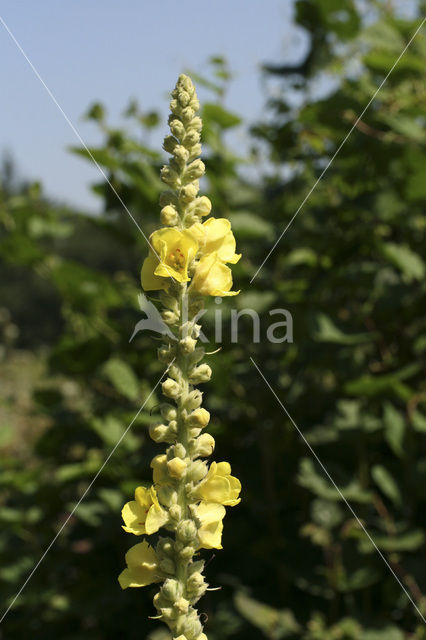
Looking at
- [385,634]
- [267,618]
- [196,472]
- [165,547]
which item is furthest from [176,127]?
[385,634]

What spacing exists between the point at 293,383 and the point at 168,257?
219 centimetres

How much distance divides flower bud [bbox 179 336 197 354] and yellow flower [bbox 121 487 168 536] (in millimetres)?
236

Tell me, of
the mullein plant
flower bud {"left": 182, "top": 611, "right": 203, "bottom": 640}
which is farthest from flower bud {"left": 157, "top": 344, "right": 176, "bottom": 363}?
flower bud {"left": 182, "top": 611, "right": 203, "bottom": 640}

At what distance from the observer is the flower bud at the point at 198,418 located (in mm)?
1101

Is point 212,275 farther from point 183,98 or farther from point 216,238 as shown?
point 183,98

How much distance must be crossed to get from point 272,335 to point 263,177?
3.81 feet

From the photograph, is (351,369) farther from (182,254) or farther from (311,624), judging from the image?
(182,254)

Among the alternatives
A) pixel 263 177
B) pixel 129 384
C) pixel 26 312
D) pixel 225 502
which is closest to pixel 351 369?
pixel 129 384

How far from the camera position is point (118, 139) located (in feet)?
11.0

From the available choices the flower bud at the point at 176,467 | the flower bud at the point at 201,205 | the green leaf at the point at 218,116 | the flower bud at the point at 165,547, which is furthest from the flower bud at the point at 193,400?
the green leaf at the point at 218,116

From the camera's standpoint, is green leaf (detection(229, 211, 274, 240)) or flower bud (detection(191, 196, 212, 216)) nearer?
flower bud (detection(191, 196, 212, 216))

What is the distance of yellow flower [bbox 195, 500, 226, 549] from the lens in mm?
1091

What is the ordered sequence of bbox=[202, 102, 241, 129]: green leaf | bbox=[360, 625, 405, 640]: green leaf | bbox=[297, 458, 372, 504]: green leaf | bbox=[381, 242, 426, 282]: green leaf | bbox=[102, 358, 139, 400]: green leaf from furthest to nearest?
bbox=[202, 102, 241, 129]: green leaf
bbox=[102, 358, 139, 400]: green leaf
bbox=[381, 242, 426, 282]: green leaf
bbox=[297, 458, 372, 504]: green leaf
bbox=[360, 625, 405, 640]: green leaf

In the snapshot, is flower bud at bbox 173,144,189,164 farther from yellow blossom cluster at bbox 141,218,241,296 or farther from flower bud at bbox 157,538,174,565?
flower bud at bbox 157,538,174,565
